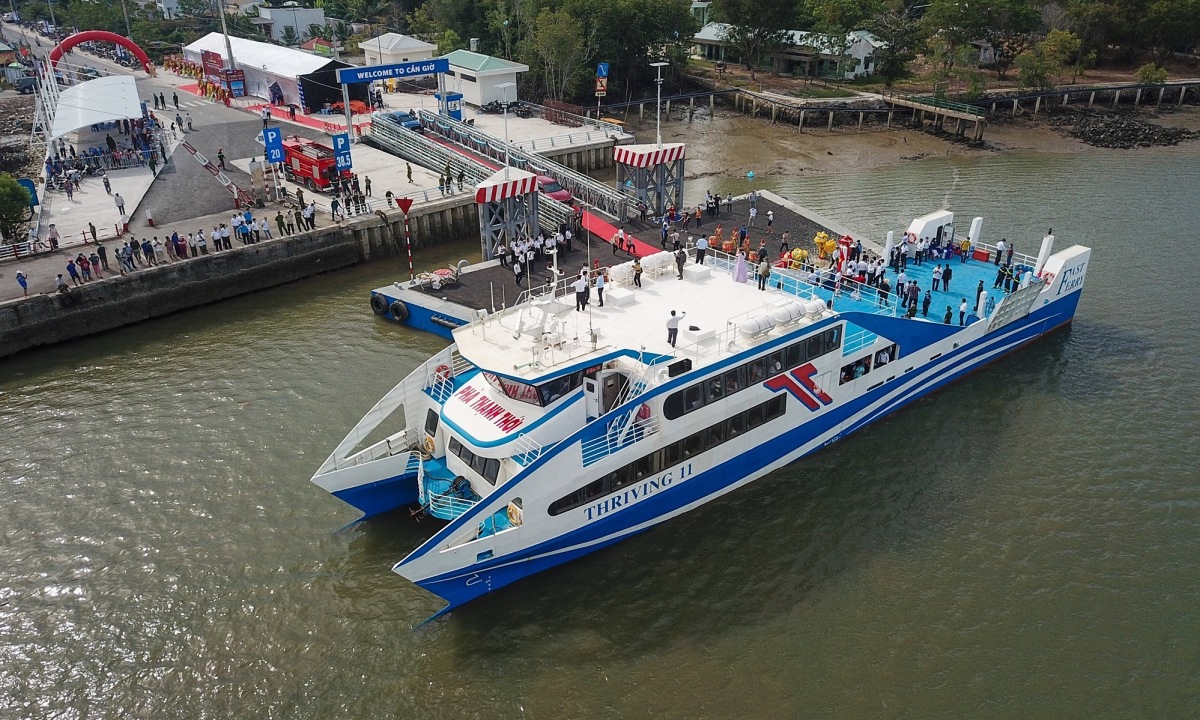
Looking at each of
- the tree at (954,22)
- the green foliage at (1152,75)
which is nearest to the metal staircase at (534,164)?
the tree at (954,22)

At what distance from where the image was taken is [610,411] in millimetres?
18062

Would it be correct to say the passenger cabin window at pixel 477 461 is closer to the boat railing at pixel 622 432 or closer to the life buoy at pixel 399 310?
the boat railing at pixel 622 432

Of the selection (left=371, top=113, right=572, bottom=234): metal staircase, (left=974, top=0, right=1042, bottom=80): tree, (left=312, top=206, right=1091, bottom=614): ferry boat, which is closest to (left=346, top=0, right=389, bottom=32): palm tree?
(left=371, top=113, right=572, bottom=234): metal staircase

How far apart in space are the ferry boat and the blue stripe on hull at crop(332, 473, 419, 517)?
4cm

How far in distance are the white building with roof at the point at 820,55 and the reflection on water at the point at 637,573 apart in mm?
50477

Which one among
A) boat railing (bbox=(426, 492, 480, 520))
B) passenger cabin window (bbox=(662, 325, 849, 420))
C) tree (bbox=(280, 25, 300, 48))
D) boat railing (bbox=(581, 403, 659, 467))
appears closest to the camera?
boat railing (bbox=(581, 403, 659, 467))

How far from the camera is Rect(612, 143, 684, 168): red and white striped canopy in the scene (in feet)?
117

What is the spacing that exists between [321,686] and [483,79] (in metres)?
49.2

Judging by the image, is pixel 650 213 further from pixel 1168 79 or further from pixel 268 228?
pixel 1168 79

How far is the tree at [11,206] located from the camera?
3244 cm

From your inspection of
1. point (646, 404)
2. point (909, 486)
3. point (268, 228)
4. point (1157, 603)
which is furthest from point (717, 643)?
point (268, 228)

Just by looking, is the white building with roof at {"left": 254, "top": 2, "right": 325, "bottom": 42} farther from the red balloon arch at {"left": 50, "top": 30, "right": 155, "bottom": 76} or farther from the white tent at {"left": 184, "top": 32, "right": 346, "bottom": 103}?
the red balloon arch at {"left": 50, "top": 30, "right": 155, "bottom": 76}

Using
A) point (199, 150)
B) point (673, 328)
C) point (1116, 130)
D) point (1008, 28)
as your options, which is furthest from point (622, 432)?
point (1008, 28)

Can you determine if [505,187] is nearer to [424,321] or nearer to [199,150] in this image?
[424,321]
